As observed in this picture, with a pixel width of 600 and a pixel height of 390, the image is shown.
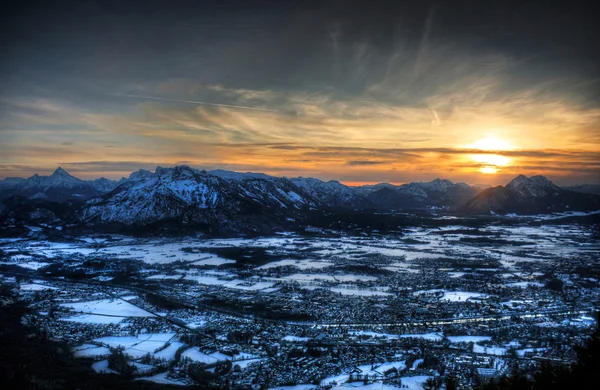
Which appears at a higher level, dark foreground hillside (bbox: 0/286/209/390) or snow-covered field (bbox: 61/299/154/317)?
dark foreground hillside (bbox: 0/286/209/390)

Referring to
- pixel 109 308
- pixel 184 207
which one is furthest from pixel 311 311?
pixel 184 207

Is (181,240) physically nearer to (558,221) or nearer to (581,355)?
(581,355)

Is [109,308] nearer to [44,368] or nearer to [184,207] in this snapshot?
[44,368]

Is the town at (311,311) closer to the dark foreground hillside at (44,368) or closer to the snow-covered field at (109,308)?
the snow-covered field at (109,308)

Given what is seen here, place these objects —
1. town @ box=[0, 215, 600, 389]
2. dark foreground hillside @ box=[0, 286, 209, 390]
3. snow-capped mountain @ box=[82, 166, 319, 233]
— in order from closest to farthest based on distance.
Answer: dark foreground hillside @ box=[0, 286, 209, 390], town @ box=[0, 215, 600, 389], snow-capped mountain @ box=[82, 166, 319, 233]

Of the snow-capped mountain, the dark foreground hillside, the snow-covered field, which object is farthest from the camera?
the snow-capped mountain

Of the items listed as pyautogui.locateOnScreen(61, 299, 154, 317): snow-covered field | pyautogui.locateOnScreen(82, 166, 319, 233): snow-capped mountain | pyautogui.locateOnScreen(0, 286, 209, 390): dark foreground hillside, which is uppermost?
pyautogui.locateOnScreen(82, 166, 319, 233): snow-capped mountain

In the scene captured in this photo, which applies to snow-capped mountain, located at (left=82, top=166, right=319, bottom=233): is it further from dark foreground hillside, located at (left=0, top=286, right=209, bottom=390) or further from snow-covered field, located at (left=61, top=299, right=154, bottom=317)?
dark foreground hillside, located at (left=0, top=286, right=209, bottom=390)

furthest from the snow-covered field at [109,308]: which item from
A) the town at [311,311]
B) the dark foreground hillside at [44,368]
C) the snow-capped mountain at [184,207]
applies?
the snow-capped mountain at [184,207]

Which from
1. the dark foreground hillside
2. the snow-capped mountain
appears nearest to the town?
the dark foreground hillside
